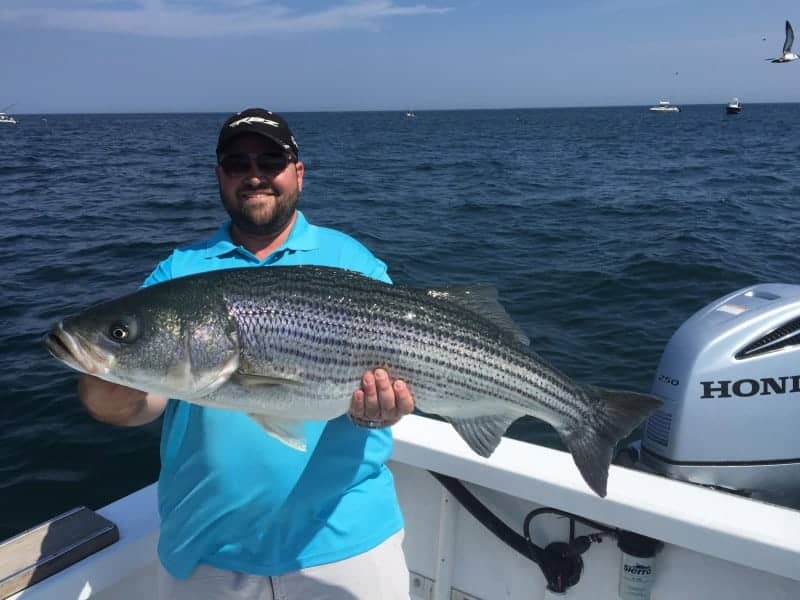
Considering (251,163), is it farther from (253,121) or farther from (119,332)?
(119,332)

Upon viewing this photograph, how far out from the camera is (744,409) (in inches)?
146

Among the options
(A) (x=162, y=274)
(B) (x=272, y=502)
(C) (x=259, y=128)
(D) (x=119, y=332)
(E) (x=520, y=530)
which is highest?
(C) (x=259, y=128)

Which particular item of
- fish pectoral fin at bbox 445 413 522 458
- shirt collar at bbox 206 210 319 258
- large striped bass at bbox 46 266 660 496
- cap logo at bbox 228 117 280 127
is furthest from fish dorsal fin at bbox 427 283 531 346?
cap logo at bbox 228 117 280 127

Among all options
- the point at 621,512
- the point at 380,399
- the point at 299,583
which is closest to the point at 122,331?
the point at 380,399

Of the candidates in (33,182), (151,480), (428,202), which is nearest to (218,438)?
(151,480)

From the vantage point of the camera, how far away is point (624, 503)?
3.25 meters

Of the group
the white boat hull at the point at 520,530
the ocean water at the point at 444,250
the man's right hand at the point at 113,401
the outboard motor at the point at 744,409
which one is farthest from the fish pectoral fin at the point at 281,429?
the ocean water at the point at 444,250

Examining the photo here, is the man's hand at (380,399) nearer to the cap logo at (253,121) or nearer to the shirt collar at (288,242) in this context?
the shirt collar at (288,242)

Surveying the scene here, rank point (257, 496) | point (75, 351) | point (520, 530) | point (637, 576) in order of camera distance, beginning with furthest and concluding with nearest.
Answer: point (520, 530)
point (637, 576)
point (257, 496)
point (75, 351)

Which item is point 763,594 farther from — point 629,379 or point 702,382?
point 629,379

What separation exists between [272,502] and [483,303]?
4.45 ft

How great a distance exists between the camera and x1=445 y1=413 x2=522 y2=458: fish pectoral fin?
10.3 feet

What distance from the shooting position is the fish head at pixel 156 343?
2623 millimetres

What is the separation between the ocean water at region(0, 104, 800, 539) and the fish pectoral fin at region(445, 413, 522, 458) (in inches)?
164
